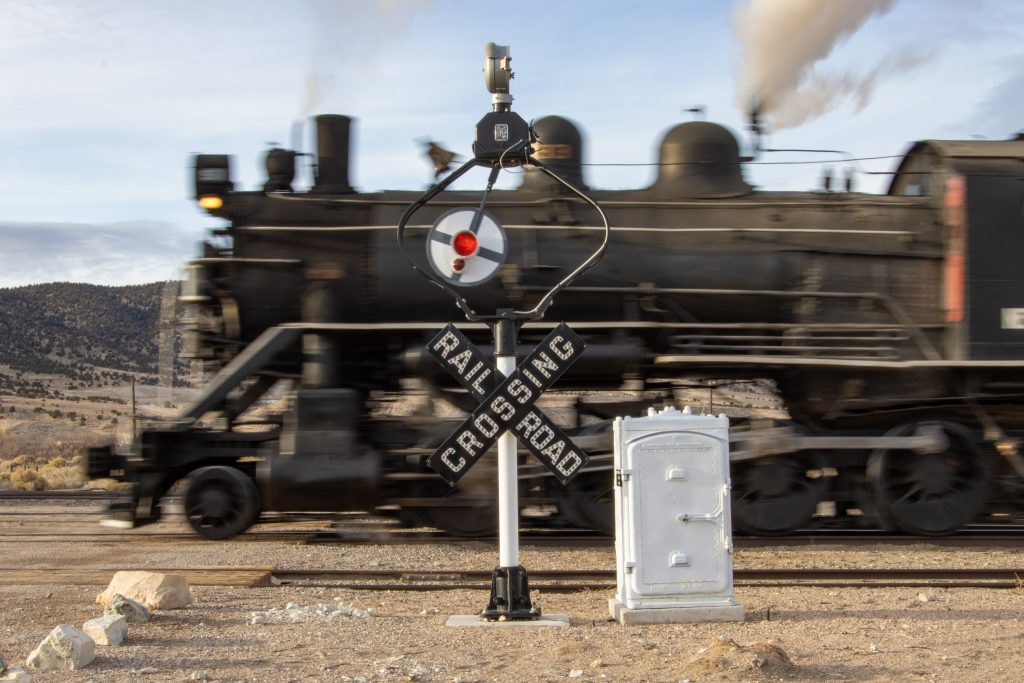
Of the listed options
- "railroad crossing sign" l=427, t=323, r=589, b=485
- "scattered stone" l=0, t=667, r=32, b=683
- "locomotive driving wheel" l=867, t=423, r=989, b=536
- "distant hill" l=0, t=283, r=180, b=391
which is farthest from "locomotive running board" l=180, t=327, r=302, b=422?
"distant hill" l=0, t=283, r=180, b=391

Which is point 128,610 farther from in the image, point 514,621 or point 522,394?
point 522,394

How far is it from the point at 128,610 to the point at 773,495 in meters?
6.19

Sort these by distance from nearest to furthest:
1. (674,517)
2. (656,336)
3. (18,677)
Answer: (18,677), (674,517), (656,336)

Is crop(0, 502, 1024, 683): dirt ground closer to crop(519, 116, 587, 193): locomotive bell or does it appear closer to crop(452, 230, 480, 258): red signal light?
crop(452, 230, 480, 258): red signal light

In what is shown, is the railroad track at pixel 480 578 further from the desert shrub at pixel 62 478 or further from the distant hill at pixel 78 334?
the distant hill at pixel 78 334

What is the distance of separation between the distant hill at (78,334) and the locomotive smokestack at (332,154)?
176 feet

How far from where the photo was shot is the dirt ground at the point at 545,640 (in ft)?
17.1

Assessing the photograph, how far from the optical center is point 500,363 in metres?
6.45

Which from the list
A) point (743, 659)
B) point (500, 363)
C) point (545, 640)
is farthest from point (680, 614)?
point (500, 363)

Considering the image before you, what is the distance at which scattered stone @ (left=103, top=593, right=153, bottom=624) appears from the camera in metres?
6.32

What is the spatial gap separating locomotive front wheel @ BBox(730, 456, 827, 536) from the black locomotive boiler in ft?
0.06

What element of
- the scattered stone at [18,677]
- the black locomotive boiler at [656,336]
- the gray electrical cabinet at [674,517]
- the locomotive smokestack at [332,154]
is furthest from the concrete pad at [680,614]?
the locomotive smokestack at [332,154]

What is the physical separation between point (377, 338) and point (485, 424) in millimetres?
4618

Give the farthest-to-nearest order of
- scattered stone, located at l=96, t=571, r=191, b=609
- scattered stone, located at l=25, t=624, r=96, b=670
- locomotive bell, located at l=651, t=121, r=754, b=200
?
locomotive bell, located at l=651, t=121, r=754, b=200, scattered stone, located at l=96, t=571, r=191, b=609, scattered stone, located at l=25, t=624, r=96, b=670
